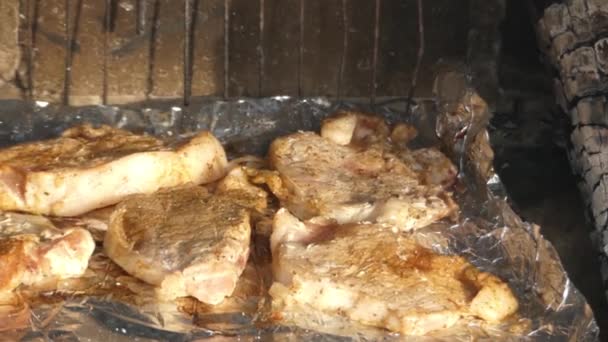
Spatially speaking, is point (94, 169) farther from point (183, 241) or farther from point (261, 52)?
point (261, 52)

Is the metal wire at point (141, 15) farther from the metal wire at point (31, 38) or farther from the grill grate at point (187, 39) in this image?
the metal wire at point (31, 38)

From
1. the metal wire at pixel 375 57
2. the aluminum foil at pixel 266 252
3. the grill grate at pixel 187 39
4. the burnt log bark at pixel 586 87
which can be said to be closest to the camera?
the aluminum foil at pixel 266 252

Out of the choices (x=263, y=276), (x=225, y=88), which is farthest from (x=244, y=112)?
(x=263, y=276)

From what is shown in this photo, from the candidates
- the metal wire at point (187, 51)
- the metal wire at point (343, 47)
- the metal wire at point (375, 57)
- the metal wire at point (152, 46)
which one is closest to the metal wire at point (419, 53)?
A: the metal wire at point (375, 57)

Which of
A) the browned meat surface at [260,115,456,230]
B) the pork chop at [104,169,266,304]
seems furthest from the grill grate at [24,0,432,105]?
the pork chop at [104,169,266,304]

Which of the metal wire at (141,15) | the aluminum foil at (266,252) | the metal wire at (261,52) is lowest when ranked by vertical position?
the aluminum foil at (266,252)

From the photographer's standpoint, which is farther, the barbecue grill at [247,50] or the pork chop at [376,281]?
the barbecue grill at [247,50]
